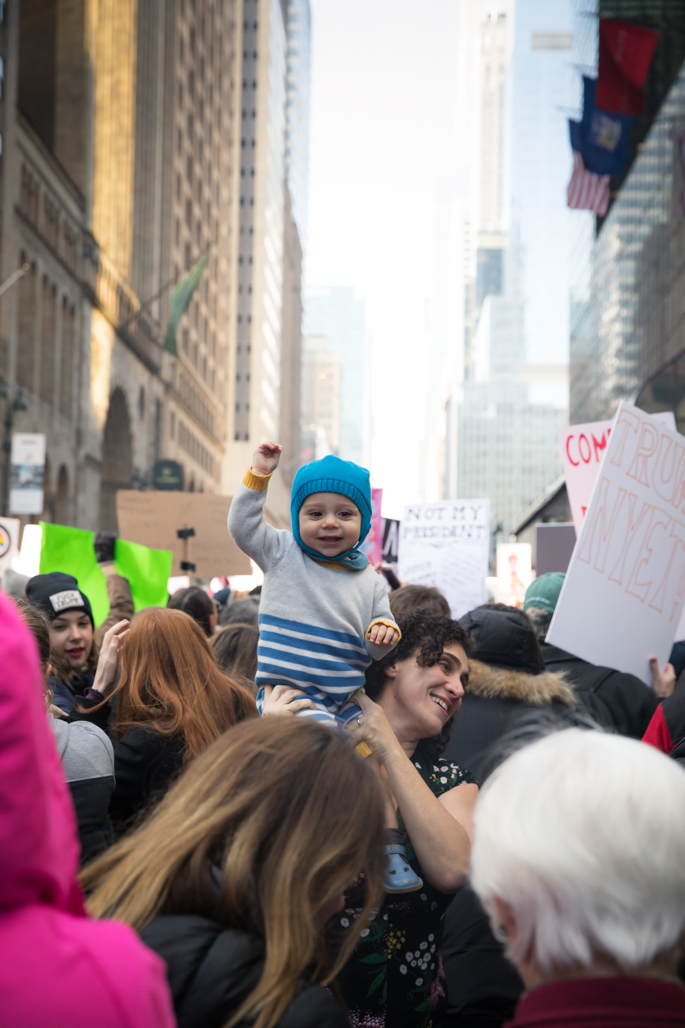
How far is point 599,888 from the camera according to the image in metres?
1.41

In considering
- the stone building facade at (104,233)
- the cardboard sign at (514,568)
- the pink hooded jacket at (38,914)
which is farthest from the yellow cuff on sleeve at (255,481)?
the stone building facade at (104,233)

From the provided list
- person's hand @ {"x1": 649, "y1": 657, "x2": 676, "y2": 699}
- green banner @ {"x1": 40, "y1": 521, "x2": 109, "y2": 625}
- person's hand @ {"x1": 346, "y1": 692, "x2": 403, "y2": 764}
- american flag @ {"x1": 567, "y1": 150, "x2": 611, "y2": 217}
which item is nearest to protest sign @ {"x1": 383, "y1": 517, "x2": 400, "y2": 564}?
green banner @ {"x1": 40, "y1": 521, "x2": 109, "y2": 625}

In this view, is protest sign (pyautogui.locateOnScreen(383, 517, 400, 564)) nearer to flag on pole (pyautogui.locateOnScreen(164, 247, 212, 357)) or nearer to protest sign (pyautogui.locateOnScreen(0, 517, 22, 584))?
protest sign (pyautogui.locateOnScreen(0, 517, 22, 584))

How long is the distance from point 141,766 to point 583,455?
3.79 meters

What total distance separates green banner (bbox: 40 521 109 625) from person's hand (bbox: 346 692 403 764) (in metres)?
4.34

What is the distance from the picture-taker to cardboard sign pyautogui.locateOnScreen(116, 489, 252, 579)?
937 cm

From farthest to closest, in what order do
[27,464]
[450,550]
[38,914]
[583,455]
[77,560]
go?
[27,464] → [450,550] → [77,560] → [583,455] → [38,914]

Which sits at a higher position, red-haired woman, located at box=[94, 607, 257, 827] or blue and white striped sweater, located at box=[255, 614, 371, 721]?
blue and white striped sweater, located at box=[255, 614, 371, 721]

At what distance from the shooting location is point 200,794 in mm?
1722

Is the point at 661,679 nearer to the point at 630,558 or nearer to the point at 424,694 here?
the point at 630,558

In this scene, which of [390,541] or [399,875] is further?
[390,541]

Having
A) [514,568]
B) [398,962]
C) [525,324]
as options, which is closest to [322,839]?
[398,962]

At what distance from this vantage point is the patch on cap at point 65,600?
500cm

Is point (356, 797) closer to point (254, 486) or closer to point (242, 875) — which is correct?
point (242, 875)
